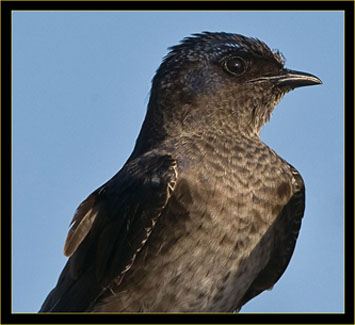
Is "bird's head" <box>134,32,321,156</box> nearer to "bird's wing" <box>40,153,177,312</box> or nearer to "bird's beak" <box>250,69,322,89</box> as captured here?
"bird's beak" <box>250,69,322,89</box>

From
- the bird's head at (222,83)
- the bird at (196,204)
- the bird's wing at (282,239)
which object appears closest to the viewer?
the bird at (196,204)

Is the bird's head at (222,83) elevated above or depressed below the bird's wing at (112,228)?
above

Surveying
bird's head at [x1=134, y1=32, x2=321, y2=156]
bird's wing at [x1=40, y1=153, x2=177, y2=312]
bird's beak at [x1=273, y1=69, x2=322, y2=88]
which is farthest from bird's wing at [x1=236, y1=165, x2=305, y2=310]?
bird's wing at [x1=40, y1=153, x2=177, y2=312]

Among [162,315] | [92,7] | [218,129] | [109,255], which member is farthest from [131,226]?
[92,7]

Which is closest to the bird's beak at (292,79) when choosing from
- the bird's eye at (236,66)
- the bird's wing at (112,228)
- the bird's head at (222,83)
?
the bird's head at (222,83)

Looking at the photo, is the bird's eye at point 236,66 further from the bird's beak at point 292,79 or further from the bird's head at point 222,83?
the bird's beak at point 292,79

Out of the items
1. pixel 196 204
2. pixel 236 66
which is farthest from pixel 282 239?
pixel 236 66

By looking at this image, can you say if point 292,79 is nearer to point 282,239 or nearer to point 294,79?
point 294,79
